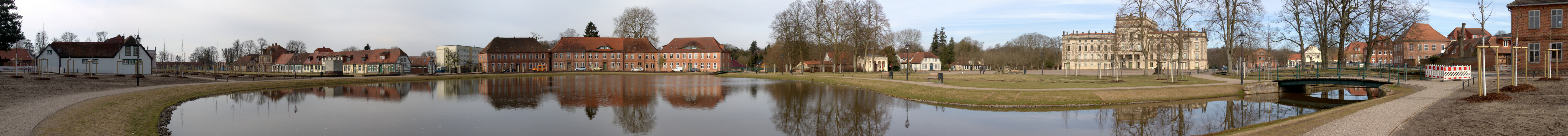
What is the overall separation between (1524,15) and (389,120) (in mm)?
46803

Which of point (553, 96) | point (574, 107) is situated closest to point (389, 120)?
point (574, 107)

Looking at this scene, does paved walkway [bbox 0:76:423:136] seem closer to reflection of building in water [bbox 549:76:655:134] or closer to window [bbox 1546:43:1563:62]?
reflection of building in water [bbox 549:76:655:134]

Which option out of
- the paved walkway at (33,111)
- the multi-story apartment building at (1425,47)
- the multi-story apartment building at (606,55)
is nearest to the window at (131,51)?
the multi-story apartment building at (606,55)

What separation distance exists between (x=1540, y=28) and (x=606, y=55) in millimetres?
80614

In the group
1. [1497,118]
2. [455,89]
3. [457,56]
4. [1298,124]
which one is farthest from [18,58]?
[1497,118]

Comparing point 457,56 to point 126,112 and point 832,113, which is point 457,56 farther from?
point 832,113

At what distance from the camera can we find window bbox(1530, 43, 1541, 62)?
34.6m

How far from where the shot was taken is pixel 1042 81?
34.8 meters

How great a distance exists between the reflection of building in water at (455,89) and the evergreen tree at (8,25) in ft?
65.0

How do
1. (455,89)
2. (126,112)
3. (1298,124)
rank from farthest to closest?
(455,89), (126,112), (1298,124)

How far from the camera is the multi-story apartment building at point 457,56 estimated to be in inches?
3457

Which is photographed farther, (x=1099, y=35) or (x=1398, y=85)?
(x=1099, y=35)

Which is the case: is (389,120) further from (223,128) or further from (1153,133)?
(1153,133)

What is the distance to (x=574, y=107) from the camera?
2014 cm
